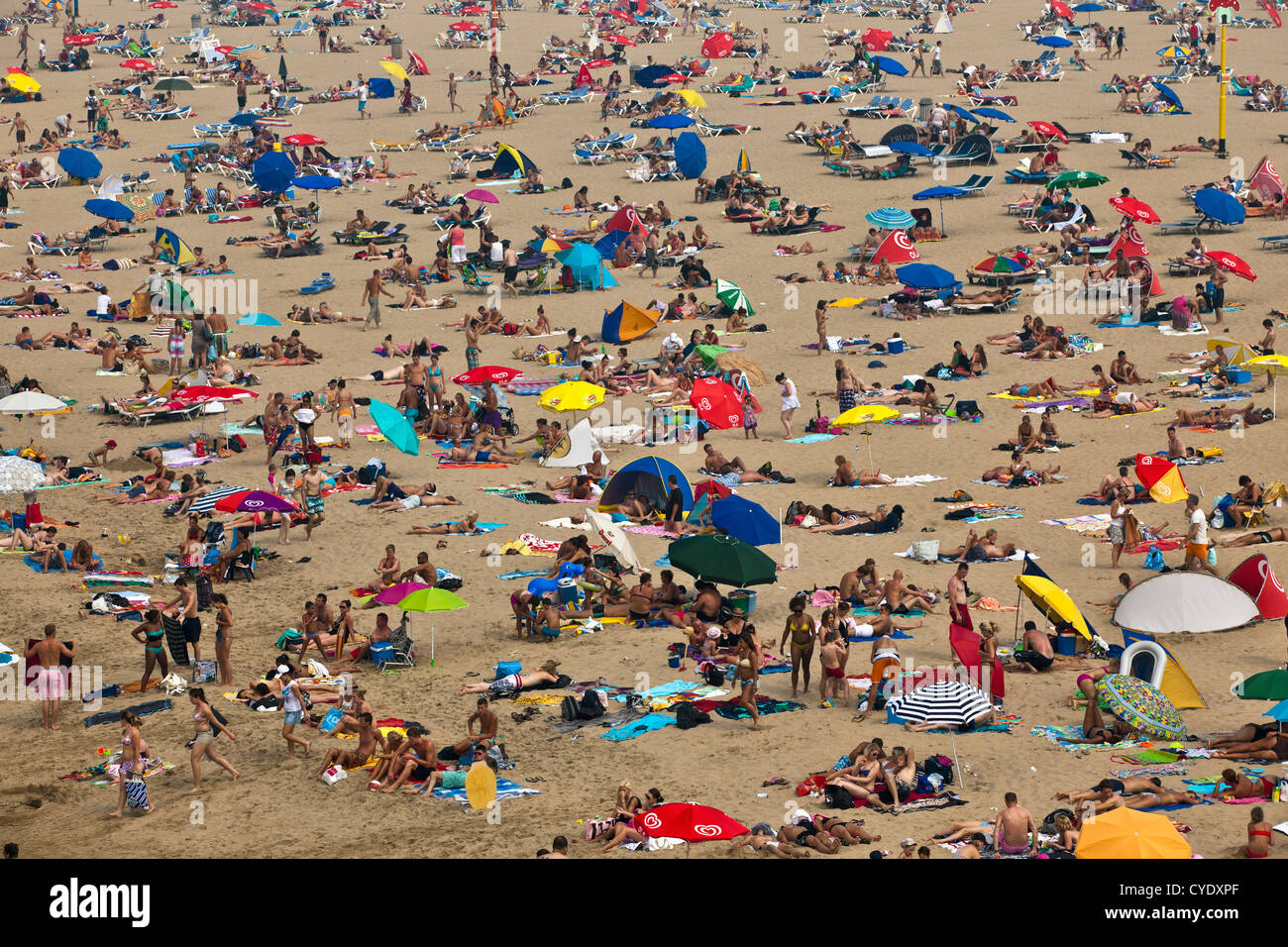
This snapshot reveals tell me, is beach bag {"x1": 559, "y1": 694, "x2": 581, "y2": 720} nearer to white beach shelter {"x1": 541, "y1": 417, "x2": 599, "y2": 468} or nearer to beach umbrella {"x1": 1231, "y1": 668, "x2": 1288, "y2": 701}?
beach umbrella {"x1": 1231, "y1": 668, "x2": 1288, "y2": 701}

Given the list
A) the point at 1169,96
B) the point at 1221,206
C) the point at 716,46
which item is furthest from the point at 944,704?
the point at 716,46

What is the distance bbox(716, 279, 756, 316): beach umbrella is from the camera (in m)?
30.2

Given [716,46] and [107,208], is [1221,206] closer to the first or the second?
[107,208]

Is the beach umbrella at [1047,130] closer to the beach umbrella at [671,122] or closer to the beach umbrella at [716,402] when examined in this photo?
the beach umbrella at [671,122]

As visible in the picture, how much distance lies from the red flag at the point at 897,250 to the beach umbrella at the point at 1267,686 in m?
18.6

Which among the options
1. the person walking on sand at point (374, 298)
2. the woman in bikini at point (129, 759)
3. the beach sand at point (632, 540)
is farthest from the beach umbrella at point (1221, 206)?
the woman in bikini at point (129, 759)

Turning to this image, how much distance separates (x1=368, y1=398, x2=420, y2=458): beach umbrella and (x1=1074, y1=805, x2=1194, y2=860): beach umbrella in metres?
13.0

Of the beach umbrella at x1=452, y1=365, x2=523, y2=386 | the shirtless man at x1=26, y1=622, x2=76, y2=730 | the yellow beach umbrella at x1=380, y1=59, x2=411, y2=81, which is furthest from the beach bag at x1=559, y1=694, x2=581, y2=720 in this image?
the yellow beach umbrella at x1=380, y1=59, x2=411, y2=81

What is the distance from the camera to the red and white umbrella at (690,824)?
11.3 metres

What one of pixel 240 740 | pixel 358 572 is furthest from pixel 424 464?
pixel 240 740

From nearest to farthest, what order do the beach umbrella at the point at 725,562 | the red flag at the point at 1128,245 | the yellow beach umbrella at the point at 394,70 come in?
the beach umbrella at the point at 725,562
the red flag at the point at 1128,245
the yellow beach umbrella at the point at 394,70

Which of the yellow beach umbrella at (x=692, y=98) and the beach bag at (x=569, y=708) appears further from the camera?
the yellow beach umbrella at (x=692, y=98)

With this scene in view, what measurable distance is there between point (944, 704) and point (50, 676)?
858 centimetres

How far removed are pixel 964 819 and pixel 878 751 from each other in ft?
3.19
